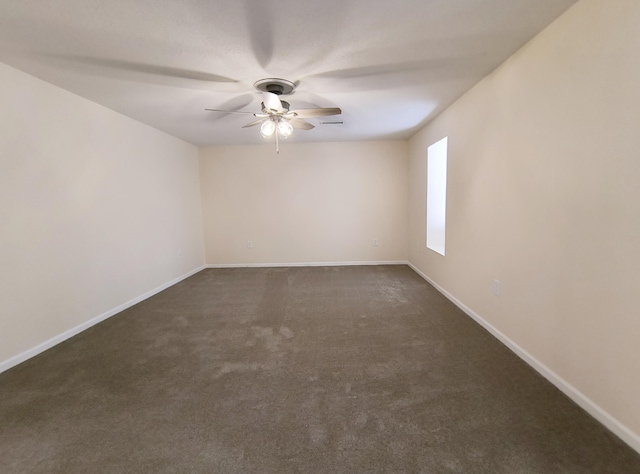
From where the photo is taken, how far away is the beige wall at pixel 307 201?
5141 millimetres

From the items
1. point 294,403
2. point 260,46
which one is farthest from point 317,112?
point 294,403

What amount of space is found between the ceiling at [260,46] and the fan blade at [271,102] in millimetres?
198

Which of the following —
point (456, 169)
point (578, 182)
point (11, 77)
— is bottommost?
point (578, 182)

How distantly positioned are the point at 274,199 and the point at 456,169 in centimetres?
321

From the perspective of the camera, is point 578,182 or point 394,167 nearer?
point 578,182

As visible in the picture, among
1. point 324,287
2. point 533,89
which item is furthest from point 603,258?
point 324,287

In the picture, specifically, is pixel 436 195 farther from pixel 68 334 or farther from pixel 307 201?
pixel 68 334

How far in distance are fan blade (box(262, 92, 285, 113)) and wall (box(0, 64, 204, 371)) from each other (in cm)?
196

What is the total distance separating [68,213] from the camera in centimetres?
266

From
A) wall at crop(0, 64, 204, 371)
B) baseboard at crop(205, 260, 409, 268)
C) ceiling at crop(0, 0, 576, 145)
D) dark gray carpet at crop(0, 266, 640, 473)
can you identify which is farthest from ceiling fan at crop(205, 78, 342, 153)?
baseboard at crop(205, 260, 409, 268)

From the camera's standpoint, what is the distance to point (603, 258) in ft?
4.84

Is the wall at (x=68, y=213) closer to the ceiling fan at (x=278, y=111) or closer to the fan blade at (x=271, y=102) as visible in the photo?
the ceiling fan at (x=278, y=111)

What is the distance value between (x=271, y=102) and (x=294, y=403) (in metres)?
2.32

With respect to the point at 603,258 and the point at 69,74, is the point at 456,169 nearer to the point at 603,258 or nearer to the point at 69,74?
the point at 603,258
